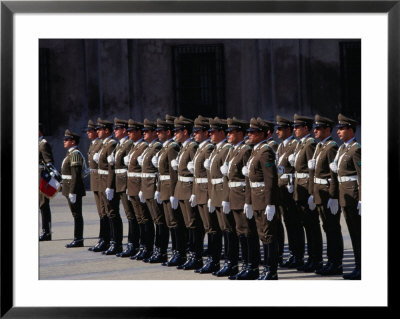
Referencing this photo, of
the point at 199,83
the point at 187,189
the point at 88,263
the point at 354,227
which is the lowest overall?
the point at 88,263

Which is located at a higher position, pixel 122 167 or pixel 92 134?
pixel 92 134

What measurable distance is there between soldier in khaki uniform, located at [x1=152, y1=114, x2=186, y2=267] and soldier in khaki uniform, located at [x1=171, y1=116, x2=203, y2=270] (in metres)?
0.07

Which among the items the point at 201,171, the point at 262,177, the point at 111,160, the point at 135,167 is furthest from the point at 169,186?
the point at 262,177

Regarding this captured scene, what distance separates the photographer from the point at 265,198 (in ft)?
37.2

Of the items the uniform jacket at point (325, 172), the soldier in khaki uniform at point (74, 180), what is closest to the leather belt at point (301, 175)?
the uniform jacket at point (325, 172)

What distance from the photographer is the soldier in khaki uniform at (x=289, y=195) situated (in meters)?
12.4

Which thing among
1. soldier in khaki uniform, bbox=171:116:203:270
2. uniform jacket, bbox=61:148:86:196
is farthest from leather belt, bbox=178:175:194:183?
uniform jacket, bbox=61:148:86:196

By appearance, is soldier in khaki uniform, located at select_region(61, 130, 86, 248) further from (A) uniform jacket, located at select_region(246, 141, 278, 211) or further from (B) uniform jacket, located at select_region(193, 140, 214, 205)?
(A) uniform jacket, located at select_region(246, 141, 278, 211)

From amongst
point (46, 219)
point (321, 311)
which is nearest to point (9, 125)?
point (46, 219)

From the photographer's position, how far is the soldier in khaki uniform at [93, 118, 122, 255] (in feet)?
41.9

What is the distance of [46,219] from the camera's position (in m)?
11.7

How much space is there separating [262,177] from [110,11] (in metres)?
2.22

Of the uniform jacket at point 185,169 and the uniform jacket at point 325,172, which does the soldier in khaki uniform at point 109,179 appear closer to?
the uniform jacket at point 185,169

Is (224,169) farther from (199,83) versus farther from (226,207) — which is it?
(199,83)
